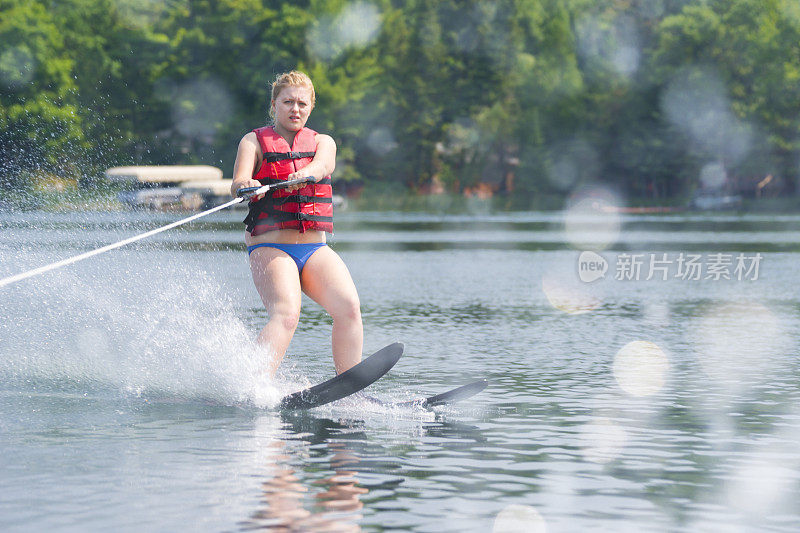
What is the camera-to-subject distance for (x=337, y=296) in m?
8.18

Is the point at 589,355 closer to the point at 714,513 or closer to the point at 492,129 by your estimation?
the point at 714,513

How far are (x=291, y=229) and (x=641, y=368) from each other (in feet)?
12.4

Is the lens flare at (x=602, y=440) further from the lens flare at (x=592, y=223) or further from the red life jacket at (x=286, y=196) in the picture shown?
the lens flare at (x=592, y=223)

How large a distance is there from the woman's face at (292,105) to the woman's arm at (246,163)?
0.20m

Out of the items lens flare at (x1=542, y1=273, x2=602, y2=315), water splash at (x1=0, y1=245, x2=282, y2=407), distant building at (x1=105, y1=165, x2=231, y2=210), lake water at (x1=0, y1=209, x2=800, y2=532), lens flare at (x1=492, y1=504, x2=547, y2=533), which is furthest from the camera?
distant building at (x1=105, y1=165, x2=231, y2=210)

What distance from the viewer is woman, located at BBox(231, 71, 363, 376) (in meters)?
8.11

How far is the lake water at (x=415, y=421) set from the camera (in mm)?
5762

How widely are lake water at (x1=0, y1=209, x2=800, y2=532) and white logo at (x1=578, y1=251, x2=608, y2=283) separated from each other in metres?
5.22

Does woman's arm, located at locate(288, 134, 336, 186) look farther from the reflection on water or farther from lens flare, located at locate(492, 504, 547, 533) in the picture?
lens flare, located at locate(492, 504, 547, 533)

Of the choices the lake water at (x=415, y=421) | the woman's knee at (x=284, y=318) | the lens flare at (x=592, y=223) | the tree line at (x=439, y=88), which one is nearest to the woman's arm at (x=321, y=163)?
the woman's knee at (x=284, y=318)

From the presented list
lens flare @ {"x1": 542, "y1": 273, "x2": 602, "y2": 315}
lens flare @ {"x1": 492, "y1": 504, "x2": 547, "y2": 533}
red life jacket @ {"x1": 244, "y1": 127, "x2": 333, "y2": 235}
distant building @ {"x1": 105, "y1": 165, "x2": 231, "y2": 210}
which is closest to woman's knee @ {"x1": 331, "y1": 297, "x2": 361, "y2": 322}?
red life jacket @ {"x1": 244, "y1": 127, "x2": 333, "y2": 235}

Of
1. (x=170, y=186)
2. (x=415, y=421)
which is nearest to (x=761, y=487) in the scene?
(x=415, y=421)

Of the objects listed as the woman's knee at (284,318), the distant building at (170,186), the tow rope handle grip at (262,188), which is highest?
the distant building at (170,186)

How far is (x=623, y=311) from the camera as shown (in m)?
16.5
